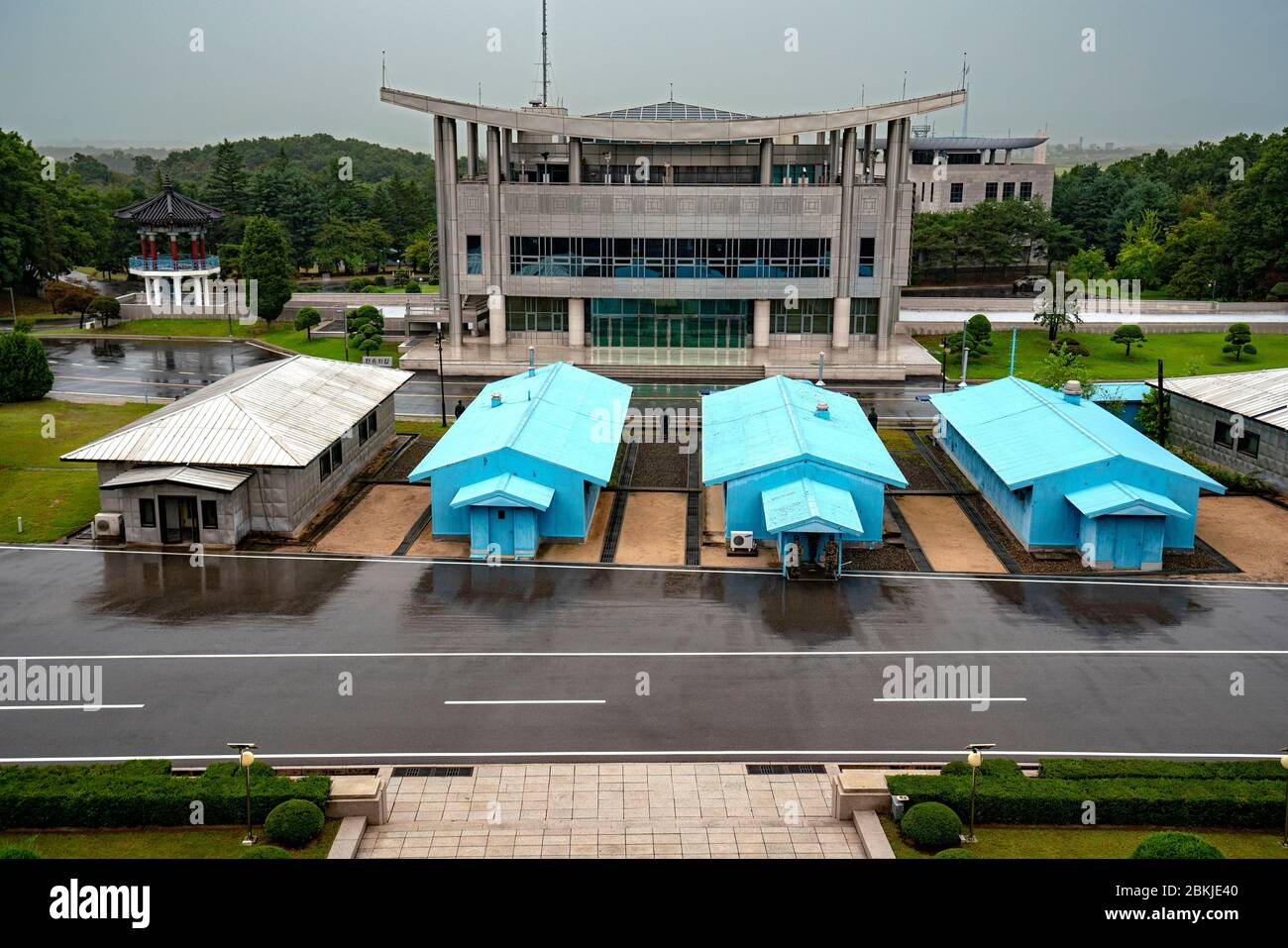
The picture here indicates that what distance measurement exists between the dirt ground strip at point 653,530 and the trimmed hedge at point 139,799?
16.8 meters

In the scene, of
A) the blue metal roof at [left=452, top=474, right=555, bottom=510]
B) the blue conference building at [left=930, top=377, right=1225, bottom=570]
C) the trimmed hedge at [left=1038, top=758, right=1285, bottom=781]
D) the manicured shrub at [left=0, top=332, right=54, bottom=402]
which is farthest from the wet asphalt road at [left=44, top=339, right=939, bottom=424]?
the trimmed hedge at [left=1038, top=758, right=1285, bottom=781]

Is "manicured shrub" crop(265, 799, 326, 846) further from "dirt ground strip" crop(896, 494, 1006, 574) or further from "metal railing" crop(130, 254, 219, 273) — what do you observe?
"metal railing" crop(130, 254, 219, 273)

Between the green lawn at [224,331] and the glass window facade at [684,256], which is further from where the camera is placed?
the green lawn at [224,331]

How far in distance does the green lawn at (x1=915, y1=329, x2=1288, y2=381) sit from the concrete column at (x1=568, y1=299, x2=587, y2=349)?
23014 mm

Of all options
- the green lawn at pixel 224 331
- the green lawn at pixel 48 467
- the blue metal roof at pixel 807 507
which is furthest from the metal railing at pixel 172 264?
the blue metal roof at pixel 807 507

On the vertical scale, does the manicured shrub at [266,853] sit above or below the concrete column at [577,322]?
below

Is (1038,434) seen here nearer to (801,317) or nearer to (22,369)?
(801,317)

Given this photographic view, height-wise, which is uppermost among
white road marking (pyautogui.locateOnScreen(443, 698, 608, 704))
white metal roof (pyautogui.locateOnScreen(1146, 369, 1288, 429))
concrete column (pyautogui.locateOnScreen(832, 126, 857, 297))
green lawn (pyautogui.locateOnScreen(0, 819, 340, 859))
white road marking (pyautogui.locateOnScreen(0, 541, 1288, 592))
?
concrete column (pyautogui.locateOnScreen(832, 126, 857, 297))

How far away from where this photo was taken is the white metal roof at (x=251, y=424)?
37.4 m

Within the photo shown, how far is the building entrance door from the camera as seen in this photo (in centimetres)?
3706

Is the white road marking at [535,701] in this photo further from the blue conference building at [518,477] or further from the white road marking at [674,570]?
the blue conference building at [518,477]

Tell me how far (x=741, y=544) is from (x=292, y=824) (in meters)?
19.6

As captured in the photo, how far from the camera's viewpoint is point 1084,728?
25.2m

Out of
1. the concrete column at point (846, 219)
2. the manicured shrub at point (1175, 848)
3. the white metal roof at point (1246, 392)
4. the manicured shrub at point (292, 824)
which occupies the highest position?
the concrete column at point (846, 219)
